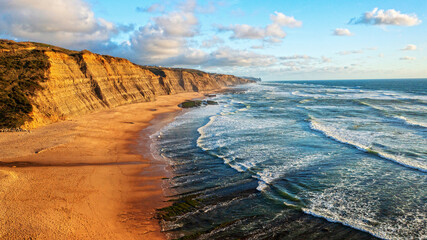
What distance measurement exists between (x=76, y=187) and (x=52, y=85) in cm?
2483

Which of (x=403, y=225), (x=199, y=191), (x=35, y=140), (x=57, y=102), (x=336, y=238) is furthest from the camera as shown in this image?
(x=57, y=102)

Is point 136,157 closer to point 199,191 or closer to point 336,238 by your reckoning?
point 199,191

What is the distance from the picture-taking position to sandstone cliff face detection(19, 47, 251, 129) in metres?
29.9

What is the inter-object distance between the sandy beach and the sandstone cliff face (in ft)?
22.2

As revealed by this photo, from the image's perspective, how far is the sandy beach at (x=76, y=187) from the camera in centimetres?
984

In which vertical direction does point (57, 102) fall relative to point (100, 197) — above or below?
above

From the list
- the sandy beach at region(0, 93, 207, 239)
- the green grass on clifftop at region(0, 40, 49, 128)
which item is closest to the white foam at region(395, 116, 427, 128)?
the sandy beach at region(0, 93, 207, 239)

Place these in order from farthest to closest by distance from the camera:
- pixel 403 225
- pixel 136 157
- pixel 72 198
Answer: pixel 136 157, pixel 72 198, pixel 403 225

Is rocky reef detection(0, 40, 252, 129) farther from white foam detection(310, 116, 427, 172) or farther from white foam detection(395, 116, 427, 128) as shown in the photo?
white foam detection(395, 116, 427, 128)

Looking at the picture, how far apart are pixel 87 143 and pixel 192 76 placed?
102 meters

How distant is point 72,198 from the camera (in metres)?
12.1

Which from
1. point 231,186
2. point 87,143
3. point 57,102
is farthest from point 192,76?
point 231,186

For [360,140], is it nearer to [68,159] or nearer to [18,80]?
[68,159]

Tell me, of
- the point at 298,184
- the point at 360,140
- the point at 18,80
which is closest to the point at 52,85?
the point at 18,80
